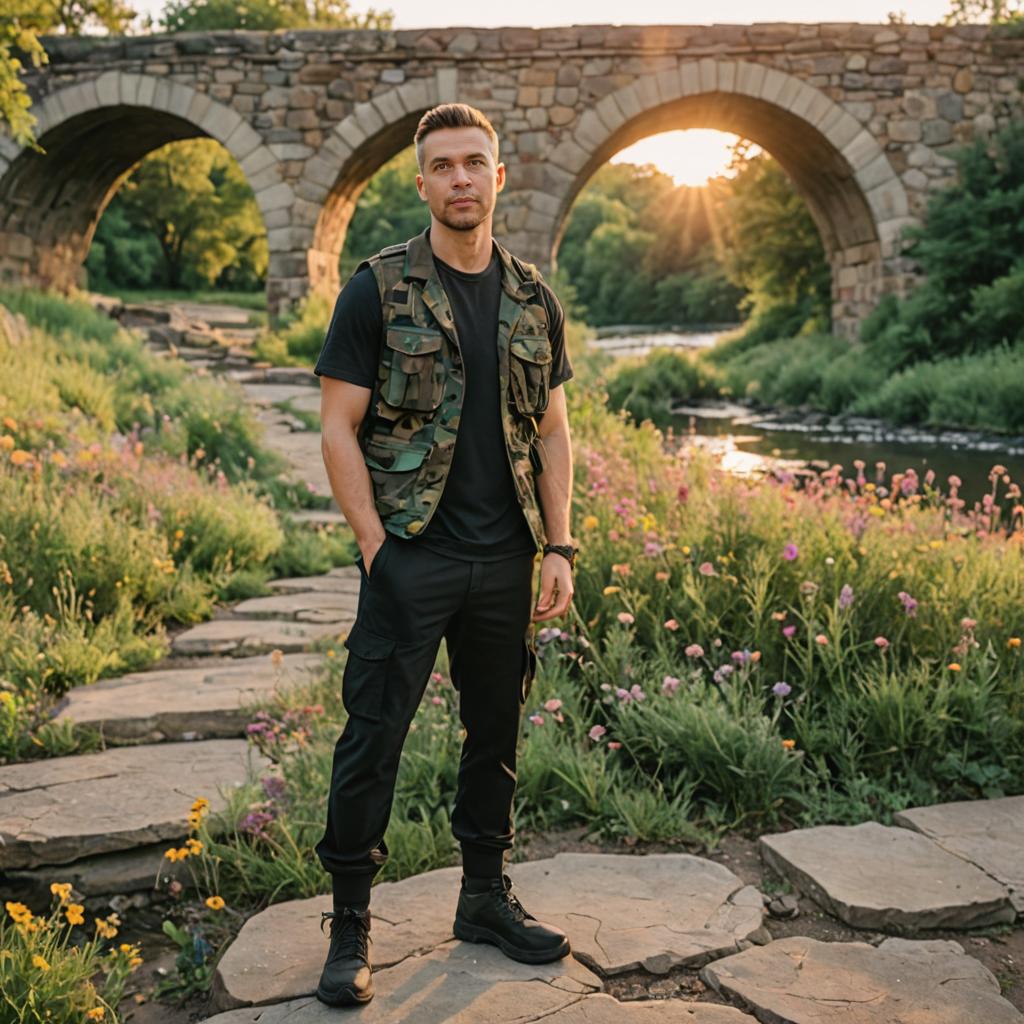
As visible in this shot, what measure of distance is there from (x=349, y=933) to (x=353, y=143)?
48.2 ft

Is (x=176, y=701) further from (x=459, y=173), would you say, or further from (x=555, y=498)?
(x=459, y=173)

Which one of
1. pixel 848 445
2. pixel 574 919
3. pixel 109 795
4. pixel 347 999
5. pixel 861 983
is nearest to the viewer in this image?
pixel 347 999

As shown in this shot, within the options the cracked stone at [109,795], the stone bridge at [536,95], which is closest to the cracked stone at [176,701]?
the cracked stone at [109,795]

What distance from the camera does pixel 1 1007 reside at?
2.41 metres

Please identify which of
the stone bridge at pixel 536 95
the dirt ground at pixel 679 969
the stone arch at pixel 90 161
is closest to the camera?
the dirt ground at pixel 679 969

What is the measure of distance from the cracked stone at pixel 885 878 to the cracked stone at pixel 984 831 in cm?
4

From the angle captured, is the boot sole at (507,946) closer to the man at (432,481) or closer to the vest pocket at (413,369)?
the man at (432,481)

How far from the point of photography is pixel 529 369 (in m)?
2.51

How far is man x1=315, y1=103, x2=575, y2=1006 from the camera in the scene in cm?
238

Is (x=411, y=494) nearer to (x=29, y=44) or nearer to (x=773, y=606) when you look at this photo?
(x=773, y=606)

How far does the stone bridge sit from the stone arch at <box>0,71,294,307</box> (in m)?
0.03

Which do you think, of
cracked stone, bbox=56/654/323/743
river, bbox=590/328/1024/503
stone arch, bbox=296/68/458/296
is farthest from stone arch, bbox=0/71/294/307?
cracked stone, bbox=56/654/323/743

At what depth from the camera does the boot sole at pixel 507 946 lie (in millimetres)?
2533

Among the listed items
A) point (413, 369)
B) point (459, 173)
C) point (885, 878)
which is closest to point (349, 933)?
point (413, 369)
